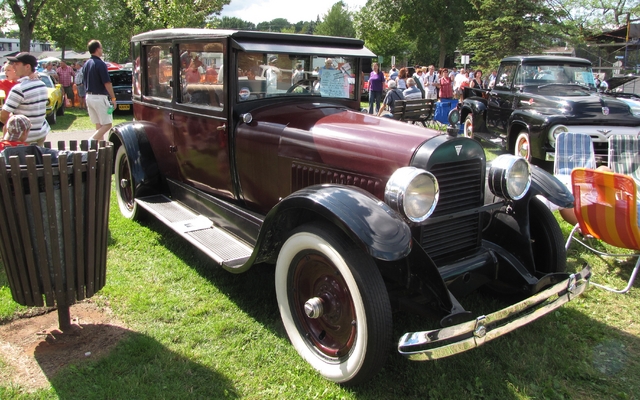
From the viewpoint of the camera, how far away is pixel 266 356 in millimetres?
2914

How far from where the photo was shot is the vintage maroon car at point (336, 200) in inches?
96.7

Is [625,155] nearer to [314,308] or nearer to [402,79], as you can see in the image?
[314,308]

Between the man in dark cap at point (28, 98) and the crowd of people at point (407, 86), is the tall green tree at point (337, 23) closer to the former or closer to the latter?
the crowd of people at point (407, 86)

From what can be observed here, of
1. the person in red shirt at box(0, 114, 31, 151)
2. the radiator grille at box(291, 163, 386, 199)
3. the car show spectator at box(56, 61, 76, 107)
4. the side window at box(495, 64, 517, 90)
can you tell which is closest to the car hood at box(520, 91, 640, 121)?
the side window at box(495, 64, 517, 90)

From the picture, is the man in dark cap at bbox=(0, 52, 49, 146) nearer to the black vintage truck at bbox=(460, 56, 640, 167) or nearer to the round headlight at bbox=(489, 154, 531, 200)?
the round headlight at bbox=(489, 154, 531, 200)

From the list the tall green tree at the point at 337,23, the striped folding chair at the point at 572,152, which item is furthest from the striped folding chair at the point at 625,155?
the tall green tree at the point at 337,23

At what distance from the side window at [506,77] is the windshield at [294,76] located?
18.8 ft

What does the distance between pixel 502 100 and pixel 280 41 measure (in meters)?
6.50

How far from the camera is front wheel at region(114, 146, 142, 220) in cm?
510

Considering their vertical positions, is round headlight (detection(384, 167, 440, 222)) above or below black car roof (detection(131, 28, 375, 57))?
below

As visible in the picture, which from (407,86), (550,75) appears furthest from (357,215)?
(407,86)

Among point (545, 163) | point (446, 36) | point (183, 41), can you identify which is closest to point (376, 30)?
point (446, 36)

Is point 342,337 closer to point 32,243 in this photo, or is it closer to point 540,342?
point 540,342

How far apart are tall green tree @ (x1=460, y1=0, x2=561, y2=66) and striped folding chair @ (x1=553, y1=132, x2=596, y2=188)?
2093cm
